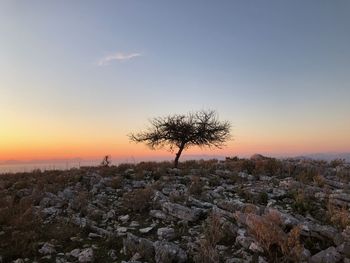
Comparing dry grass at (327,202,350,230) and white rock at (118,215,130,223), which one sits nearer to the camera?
dry grass at (327,202,350,230)

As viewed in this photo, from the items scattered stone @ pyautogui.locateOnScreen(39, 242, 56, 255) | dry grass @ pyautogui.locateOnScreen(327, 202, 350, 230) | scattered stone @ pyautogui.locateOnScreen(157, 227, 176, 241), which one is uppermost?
dry grass @ pyautogui.locateOnScreen(327, 202, 350, 230)

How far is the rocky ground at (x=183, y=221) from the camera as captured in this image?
11.3 meters

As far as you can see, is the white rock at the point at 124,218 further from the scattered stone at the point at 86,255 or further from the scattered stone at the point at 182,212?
the scattered stone at the point at 86,255

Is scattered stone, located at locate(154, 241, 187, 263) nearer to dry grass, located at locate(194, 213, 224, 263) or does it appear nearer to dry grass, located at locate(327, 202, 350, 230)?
dry grass, located at locate(194, 213, 224, 263)

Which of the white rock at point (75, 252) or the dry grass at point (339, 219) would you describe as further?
the dry grass at point (339, 219)

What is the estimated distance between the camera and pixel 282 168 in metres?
23.7

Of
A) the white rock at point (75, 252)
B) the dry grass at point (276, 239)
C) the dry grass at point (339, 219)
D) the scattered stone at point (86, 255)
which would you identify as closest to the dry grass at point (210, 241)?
the dry grass at point (276, 239)

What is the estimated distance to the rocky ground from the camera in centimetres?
1133

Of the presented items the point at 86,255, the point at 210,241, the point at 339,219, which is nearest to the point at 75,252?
the point at 86,255

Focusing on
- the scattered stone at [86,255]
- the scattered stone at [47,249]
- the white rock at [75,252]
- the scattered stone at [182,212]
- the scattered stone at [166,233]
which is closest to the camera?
the scattered stone at [86,255]

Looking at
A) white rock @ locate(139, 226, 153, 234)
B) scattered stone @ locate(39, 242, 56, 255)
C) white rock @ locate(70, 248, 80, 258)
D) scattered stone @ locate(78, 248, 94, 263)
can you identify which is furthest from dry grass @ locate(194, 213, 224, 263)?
scattered stone @ locate(39, 242, 56, 255)

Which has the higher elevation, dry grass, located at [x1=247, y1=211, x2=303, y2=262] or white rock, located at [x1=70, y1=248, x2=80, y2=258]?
dry grass, located at [x1=247, y1=211, x2=303, y2=262]

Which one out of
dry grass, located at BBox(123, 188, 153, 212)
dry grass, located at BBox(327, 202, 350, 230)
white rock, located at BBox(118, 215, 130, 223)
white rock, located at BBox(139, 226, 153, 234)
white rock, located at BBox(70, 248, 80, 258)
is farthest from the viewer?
dry grass, located at BBox(123, 188, 153, 212)

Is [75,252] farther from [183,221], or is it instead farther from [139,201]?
[139,201]
